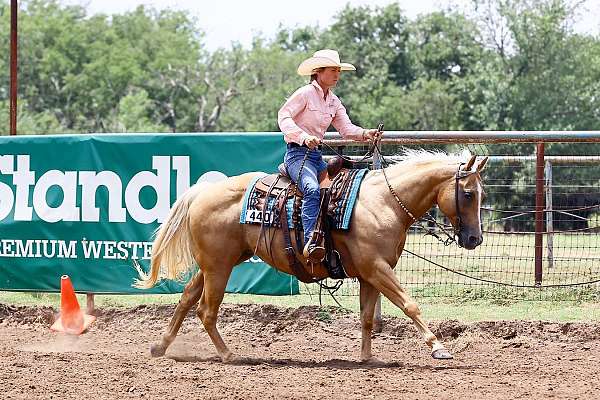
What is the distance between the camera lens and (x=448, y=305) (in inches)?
435

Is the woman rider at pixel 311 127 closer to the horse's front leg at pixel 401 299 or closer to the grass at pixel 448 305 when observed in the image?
the horse's front leg at pixel 401 299

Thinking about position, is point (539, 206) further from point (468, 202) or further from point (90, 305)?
point (90, 305)

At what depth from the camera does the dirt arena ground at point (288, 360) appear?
7.18 meters

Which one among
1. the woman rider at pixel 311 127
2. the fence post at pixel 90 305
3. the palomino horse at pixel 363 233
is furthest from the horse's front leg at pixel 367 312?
the fence post at pixel 90 305

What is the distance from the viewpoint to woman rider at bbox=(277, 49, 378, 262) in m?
8.59

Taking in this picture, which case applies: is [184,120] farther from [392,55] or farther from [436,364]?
[436,364]

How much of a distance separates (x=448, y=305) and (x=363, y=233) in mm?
2811

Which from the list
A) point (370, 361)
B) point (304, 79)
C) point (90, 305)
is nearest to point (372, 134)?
point (370, 361)

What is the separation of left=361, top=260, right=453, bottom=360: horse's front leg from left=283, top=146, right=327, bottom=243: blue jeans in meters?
0.66

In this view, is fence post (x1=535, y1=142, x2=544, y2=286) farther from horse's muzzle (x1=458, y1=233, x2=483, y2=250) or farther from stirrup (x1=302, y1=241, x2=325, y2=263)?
stirrup (x1=302, y1=241, x2=325, y2=263)

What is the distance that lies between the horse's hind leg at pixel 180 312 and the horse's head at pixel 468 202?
2.54m

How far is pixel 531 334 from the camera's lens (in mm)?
9867

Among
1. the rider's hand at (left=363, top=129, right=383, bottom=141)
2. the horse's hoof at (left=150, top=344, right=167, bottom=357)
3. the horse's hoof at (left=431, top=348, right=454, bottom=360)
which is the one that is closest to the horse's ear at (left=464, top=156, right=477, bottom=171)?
the rider's hand at (left=363, top=129, right=383, bottom=141)

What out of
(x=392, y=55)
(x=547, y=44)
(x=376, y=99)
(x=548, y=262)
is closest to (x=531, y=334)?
(x=548, y=262)
